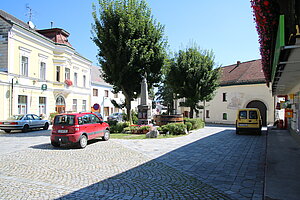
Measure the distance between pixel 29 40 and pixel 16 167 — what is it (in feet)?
65.9

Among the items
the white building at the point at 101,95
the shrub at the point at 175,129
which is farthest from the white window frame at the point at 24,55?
the shrub at the point at 175,129

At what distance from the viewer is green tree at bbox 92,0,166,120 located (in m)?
17.8

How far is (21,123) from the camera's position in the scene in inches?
691

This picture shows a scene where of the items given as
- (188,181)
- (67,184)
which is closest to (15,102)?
(67,184)

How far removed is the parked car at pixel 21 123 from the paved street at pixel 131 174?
8.41 metres

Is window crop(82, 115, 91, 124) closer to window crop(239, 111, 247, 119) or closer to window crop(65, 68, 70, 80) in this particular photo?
window crop(239, 111, 247, 119)

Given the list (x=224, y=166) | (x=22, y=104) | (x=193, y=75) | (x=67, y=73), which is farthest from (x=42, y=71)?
(x=224, y=166)

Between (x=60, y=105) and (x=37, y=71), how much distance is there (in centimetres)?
538

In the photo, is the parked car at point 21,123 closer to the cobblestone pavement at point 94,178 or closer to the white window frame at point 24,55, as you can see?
the white window frame at point 24,55

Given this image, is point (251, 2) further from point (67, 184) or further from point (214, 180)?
point (67, 184)

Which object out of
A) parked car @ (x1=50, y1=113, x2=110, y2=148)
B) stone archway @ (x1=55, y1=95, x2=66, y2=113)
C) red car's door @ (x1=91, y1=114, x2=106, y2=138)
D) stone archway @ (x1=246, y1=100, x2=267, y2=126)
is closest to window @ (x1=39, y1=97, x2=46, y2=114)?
stone archway @ (x1=55, y1=95, x2=66, y2=113)

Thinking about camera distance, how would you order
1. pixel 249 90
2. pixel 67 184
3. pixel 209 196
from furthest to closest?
1. pixel 249 90
2. pixel 67 184
3. pixel 209 196

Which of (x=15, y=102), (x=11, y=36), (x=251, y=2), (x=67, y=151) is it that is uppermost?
(x=11, y=36)

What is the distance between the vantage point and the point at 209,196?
4820mm
